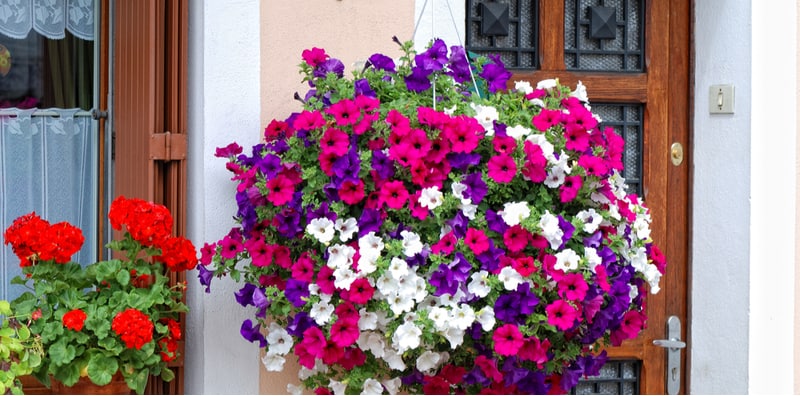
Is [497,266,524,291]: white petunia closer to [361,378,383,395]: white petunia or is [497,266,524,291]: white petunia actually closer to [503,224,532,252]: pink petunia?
[503,224,532,252]: pink petunia

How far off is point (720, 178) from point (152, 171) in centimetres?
197

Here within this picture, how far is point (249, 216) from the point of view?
3393 mm

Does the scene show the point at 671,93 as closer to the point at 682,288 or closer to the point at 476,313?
the point at 682,288

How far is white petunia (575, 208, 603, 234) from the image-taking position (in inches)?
129

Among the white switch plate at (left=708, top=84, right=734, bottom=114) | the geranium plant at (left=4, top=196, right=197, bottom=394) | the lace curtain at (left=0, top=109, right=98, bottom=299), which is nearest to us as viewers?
the geranium plant at (left=4, top=196, right=197, bottom=394)

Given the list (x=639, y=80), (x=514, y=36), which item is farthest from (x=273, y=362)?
(x=639, y=80)

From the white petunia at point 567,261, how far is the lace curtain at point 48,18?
1694mm

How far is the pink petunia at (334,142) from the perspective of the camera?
10.5ft

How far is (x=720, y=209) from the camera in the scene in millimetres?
4422

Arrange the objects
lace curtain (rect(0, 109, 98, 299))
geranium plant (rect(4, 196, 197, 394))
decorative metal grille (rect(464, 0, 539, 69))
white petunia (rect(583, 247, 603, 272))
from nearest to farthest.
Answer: white petunia (rect(583, 247, 603, 272)) → geranium plant (rect(4, 196, 197, 394)) → lace curtain (rect(0, 109, 98, 299)) → decorative metal grille (rect(464, 0, 539, 69))

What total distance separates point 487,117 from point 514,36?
3.51 feet

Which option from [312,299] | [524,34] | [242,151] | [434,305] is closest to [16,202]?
[242,151]

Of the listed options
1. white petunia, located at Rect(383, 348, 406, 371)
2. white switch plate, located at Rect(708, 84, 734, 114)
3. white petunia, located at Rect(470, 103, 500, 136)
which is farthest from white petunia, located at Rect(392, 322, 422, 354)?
white switch plate, located at Rect(708, 84, 734, 114)

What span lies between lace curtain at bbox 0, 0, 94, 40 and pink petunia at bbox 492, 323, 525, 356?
1.68m
